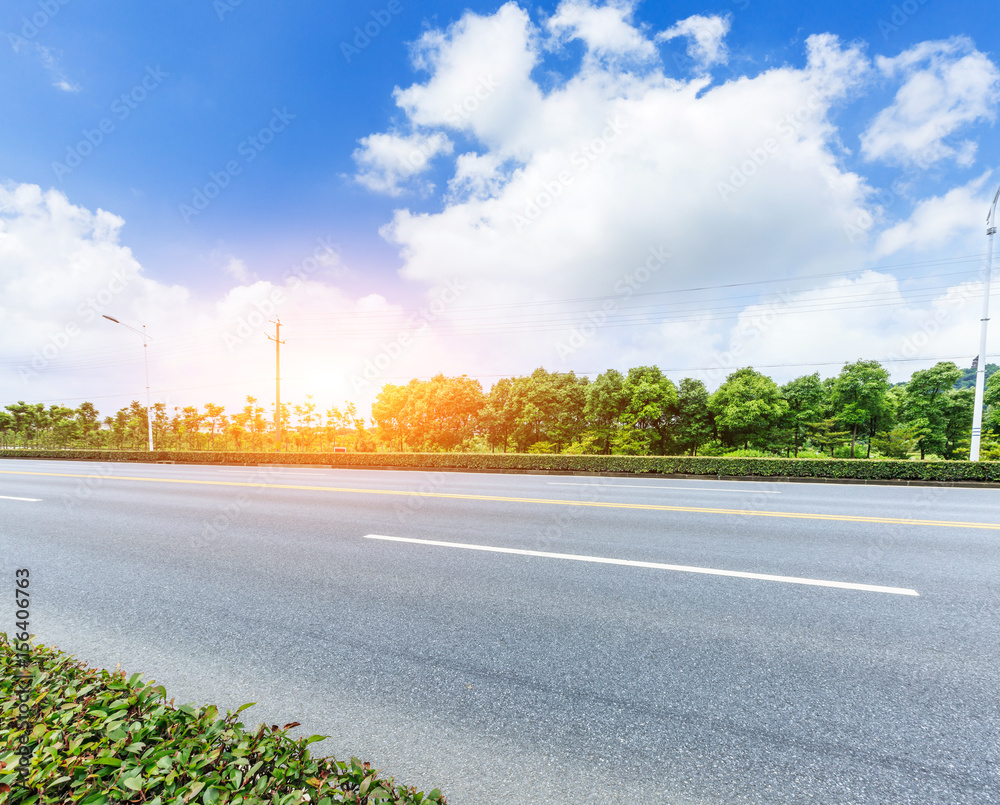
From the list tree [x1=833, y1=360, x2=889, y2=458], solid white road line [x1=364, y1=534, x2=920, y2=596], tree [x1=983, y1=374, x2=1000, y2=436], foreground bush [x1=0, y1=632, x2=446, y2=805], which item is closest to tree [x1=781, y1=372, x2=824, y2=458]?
tree [x1=833, y1=360, x2=889, y2=458]

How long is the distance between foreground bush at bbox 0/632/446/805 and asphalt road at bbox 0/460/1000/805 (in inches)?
24.4

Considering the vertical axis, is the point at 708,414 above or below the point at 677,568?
above

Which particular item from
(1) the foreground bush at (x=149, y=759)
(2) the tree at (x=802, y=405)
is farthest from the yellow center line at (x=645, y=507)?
(2) the tree at (x=802, y=405)

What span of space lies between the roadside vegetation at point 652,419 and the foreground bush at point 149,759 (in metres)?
30.5

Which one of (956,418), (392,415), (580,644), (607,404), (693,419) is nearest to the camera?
(580,644)

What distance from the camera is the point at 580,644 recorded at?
9.42 feet

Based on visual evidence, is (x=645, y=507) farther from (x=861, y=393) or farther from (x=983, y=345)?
(x=861, y=393)

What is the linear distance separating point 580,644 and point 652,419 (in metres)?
32.9

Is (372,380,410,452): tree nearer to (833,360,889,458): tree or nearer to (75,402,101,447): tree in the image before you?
(75,402,101,447): tree

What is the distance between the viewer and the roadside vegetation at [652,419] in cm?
3219

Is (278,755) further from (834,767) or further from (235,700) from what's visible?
(834,767)

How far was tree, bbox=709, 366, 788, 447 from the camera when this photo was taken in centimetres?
3253

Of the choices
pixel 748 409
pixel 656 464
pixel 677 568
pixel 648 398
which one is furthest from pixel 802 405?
pixel 677 568

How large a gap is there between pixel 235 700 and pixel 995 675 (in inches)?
178
